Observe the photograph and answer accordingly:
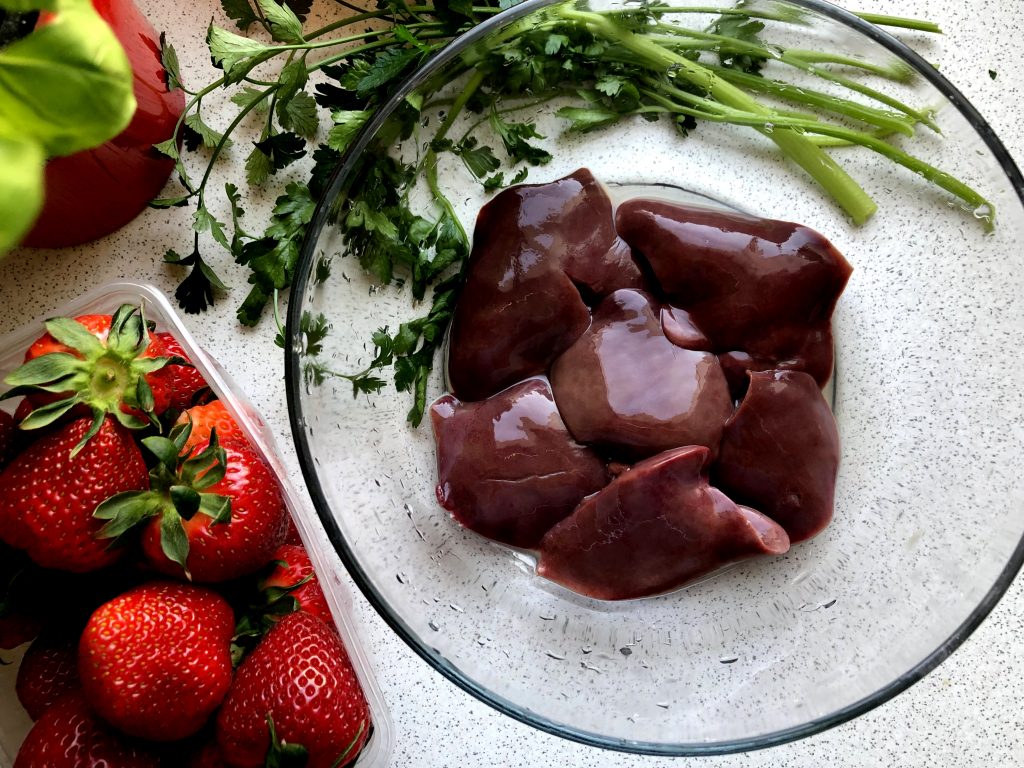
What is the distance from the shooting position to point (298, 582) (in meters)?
0.91

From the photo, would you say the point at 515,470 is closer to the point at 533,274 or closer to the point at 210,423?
the point at 533,274

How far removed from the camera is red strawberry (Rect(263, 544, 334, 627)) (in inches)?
35.3

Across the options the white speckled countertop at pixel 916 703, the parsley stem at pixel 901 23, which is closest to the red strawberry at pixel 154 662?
the white speckled countertop at pixel 916 703

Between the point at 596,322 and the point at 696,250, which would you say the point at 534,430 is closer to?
the point at 596,322

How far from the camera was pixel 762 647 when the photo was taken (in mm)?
948

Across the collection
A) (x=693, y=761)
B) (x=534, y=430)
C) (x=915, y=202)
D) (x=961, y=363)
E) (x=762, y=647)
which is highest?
(x=915, y=202)

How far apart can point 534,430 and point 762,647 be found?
36 cm

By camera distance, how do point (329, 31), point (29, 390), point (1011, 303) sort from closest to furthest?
1. point (29, 390)
2. point (1011, 303)
3. point (329, 31)

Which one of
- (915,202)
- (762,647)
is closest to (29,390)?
(762,647)

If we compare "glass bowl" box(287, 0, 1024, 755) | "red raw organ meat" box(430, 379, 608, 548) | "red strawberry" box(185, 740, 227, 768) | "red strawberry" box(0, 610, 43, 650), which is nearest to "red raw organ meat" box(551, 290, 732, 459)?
"red raw organ meat" box(430, 379, 608, 548)

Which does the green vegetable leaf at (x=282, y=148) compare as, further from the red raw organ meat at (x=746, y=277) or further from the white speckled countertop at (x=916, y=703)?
the red raw organ meat at (x=746, y=277)

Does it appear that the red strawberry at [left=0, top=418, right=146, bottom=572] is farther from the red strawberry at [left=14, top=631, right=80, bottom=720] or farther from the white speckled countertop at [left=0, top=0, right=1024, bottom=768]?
the white speckled countertop at [left=0, top=0, right=1024, bottom=768]

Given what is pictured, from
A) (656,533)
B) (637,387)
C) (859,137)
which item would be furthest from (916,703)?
(859,137)

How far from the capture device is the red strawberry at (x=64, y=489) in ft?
2.52
